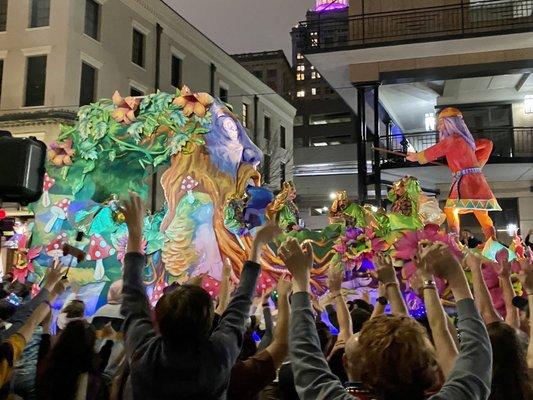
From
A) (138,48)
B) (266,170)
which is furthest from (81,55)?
(266,170)

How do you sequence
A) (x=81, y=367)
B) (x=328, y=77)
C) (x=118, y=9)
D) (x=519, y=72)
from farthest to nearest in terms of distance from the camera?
(x=118, y=9)
(x=328, y=77)
(x=519, y=72)
(x=81, y=367)

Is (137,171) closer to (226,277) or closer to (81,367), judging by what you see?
(226,277)

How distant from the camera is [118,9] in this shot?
82.2ft

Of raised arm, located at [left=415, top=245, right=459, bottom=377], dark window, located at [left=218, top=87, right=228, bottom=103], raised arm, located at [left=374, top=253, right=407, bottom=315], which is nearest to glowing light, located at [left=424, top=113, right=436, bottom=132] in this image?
raised arm, located at [left=374, top=253, right=407, bottom=315]

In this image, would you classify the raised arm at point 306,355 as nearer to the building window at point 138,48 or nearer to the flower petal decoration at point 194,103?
the flower petal decoration at point 194,103

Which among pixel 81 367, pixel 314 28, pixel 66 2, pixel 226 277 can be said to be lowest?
pixel 81 367

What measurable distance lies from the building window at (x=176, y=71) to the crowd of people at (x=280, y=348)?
25.9 meters

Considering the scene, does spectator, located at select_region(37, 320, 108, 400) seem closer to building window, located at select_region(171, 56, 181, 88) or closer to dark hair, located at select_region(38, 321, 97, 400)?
dark hair, located at select_region(38, 321, 97, 400)

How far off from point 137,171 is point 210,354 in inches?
372

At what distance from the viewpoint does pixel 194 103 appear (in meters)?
10.7

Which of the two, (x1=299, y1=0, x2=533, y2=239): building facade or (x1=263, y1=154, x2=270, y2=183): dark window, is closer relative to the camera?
(x1=299, y1=0, x2=533, y2=239): building facade

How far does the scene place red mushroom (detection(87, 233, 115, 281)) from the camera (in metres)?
10.9

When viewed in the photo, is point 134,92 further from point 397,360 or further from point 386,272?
point 397,360

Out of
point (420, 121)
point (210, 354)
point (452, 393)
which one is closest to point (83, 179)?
point (210, 354)
